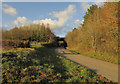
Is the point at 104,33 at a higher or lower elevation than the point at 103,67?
higher

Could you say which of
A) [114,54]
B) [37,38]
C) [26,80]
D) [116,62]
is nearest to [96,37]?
[114,54]

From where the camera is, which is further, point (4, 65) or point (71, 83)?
point (4, 65)

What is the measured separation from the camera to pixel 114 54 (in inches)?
315

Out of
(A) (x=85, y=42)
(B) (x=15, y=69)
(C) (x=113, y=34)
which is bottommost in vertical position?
(B) (x=15, y=69)

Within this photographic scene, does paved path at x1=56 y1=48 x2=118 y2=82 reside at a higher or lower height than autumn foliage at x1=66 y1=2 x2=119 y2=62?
lower

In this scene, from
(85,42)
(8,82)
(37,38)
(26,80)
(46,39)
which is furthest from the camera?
(46,39)

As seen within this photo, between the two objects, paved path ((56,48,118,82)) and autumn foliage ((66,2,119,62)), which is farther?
autumn foliage ((66,2,119,62))

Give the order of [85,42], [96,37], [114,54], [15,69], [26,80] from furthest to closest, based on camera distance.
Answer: [85,42] < [96,37] < [114,54] < [15,69] < [26,80]

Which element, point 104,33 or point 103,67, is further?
point 104,33

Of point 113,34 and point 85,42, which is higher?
point 113,34

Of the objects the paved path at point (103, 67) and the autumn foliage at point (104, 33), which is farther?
the autumn foliage at point (104, 33)

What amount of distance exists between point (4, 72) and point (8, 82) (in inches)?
24.6

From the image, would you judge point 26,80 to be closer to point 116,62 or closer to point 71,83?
point 71,83

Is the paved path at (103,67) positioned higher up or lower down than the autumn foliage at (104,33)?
lower down
